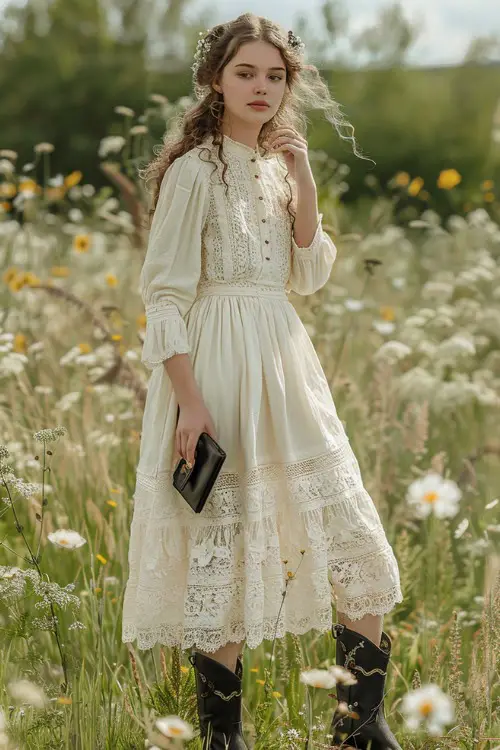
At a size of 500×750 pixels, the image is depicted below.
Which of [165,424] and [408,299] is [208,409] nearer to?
[165,424]

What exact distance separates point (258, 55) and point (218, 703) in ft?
4.72

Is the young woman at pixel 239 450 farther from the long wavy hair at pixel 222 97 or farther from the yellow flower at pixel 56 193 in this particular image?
the yellow flower at pixel 56 193

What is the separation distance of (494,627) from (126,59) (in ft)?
48.7

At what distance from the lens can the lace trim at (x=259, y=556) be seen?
211 centimetres

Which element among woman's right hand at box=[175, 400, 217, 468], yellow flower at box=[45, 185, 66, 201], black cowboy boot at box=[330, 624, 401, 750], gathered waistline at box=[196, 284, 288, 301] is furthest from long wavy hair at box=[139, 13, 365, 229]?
yellow flower at box=[45, 185, 66, 201]

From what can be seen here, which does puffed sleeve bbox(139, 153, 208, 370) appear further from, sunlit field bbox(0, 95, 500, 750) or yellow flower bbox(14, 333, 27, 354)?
yellow flower bbox(14, 333, 27, 354)

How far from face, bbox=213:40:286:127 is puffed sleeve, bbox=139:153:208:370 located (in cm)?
17

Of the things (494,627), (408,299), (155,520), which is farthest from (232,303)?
(408,299)

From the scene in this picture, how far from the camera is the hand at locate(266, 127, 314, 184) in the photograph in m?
2.31

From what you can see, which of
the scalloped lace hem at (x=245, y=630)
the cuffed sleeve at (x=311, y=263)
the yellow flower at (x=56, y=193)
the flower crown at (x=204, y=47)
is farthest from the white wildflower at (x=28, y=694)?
the yellow flower at (x=56, y=193)

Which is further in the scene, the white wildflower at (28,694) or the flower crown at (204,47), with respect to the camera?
the flower crown at (204,47)

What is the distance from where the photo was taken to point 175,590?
2.20m

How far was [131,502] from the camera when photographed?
9.81 feet

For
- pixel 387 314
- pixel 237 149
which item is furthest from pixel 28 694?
pixel 387 314
